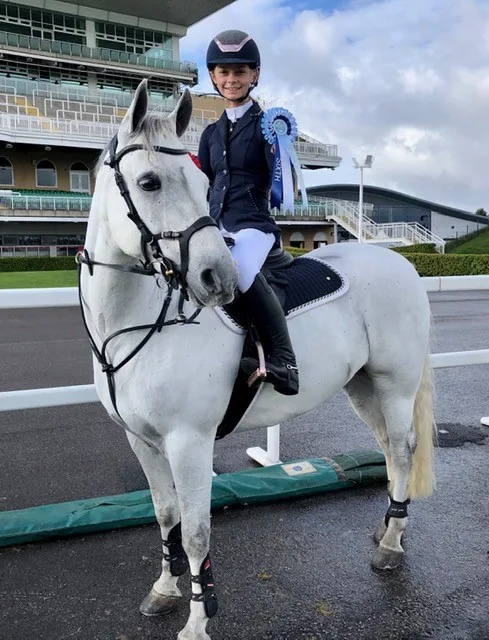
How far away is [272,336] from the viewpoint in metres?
2.70

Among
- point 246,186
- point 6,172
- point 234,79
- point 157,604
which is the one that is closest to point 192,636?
point 157,604

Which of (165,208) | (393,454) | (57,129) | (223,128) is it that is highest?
(57,129)

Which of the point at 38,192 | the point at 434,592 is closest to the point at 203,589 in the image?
the point at 434,592

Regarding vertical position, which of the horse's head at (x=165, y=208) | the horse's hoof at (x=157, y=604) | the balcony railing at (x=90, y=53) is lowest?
the horse's hoof at (x=157, y=604)

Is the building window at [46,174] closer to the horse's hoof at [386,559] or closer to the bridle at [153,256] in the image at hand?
the bridle at [153,256]

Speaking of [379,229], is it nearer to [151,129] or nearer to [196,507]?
[196,507]

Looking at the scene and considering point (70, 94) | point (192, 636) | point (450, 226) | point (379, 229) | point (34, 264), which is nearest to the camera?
point (192, 636)

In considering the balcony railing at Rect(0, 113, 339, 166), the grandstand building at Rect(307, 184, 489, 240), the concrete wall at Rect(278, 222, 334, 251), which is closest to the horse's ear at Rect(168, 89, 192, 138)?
the balcony railing at Rect(0, 113, 339, 166)

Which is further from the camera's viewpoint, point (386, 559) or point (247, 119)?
point (386, 559)

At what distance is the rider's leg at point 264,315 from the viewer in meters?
2.64

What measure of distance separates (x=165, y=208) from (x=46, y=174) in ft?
143

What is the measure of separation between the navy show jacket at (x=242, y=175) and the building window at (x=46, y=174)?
42.7 meters

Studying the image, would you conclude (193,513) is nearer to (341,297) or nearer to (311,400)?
(311,400)

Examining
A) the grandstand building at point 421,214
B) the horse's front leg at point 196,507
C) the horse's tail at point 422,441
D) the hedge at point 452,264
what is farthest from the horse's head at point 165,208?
the grandstand building at point 421,214
